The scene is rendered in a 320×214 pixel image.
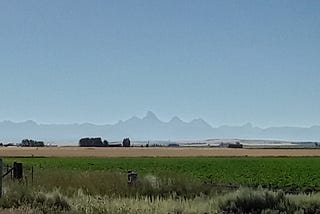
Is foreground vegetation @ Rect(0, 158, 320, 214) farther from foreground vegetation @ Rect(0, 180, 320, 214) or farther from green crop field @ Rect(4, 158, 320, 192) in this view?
green crop field @ Rect(4, 158, 320, 192)

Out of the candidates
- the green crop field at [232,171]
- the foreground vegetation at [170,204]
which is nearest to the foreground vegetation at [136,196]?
the foreground vegetation at [170,204]

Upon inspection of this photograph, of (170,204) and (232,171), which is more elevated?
(170,204)

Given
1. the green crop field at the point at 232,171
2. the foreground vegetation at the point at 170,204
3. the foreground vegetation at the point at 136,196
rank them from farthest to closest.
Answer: the green crop field at the point at 232,171, the foreground vegetation at the point at 136,196, the foreground vegetation at the point at 170,204

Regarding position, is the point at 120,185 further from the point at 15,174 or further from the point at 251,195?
the point at 251,195

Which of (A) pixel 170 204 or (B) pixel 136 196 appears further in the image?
(B) pixel 136 196

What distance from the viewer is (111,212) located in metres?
16.5

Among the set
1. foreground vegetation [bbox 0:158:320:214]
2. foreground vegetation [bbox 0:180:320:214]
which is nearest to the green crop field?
foreground vegetation [bbox 0:158:320:214]

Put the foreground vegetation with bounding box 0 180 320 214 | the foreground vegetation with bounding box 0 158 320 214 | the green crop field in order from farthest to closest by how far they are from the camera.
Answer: the green crop field < the foreground vegetation with bounding box 0 158 320 214 < the foreground vegetation with bounding box 0 180 320 214

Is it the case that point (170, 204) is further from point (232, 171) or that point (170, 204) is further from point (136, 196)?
point (232, 171)

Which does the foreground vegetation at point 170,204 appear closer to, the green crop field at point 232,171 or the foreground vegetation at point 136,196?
the foreground vegetation at point 136,196

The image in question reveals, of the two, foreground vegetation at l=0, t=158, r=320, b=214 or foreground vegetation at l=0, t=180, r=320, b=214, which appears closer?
foreground vegetation at l=0, t=180, r=320, b=214

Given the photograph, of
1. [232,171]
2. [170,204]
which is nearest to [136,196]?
[170,204]

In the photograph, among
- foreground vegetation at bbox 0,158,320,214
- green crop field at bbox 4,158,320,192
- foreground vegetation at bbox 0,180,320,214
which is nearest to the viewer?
foreground vegetation at bbox 0,180,320,214

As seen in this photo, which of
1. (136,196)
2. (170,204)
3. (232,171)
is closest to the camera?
(170,204)
